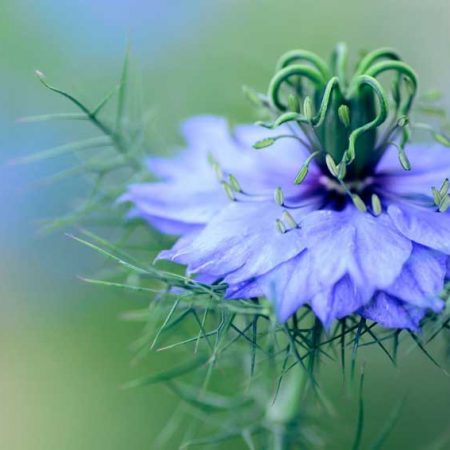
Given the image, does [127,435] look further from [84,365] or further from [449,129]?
[449,129]

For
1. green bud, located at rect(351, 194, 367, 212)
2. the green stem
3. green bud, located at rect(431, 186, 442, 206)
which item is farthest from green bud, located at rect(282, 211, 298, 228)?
the green stem

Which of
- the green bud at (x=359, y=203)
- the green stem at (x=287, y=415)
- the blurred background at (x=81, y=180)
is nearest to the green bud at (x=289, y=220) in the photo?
the green bud at (x=359, y=203)

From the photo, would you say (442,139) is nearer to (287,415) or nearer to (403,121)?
(403,121)

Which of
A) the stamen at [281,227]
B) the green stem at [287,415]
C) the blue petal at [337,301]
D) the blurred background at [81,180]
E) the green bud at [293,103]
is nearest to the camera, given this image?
the blue petal at [337,301]

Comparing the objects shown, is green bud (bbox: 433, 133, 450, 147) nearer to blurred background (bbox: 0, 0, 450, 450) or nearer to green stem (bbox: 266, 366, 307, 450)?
green stem (bbox: 266, 366, 307, 450)

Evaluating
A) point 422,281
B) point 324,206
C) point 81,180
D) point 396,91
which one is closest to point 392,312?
point 422,281

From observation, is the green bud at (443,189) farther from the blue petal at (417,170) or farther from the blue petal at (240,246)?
the blue petal at (240,246)
